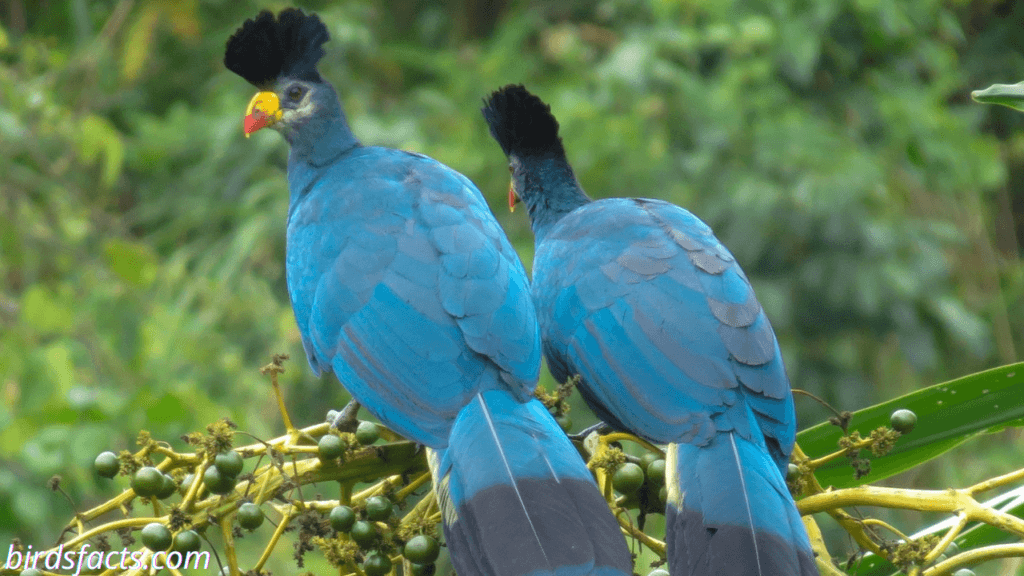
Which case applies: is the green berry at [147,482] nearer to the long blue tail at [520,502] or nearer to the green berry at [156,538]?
the green berry at [156,538]

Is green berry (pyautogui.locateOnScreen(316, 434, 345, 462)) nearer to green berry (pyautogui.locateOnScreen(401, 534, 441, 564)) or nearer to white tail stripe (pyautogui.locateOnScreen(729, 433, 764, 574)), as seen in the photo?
green berry (pyautogui.locateOnScreen(401, 534, 441, 564))

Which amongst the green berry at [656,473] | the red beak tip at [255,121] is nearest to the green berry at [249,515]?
the green berry at [656,473]

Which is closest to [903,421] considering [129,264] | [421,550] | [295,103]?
[421,550]

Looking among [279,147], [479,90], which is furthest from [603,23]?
[279,147]

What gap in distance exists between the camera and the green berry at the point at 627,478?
164cm

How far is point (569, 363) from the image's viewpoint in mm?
2363

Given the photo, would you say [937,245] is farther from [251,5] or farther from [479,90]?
[251,5]

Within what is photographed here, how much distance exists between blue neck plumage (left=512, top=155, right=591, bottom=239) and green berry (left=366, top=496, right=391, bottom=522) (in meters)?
1.59

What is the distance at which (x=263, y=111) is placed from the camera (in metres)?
2.91

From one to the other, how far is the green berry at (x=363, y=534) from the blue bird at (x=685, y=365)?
1.39 ft

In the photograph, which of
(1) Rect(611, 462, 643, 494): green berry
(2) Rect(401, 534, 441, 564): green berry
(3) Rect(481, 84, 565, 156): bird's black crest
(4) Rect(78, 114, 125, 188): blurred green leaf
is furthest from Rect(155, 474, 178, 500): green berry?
(4) Rect(78, 114, 125, 188): blurred green leaf

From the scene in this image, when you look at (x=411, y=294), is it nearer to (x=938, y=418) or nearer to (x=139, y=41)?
(x=938, y=418)

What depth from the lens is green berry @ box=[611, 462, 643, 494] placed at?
5.38ft

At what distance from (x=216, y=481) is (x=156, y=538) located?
4.3 inches
